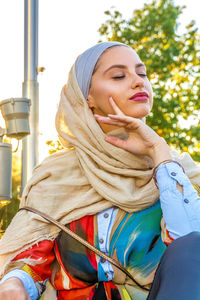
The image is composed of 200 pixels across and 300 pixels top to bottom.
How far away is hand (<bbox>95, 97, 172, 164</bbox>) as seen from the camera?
2.13 meters

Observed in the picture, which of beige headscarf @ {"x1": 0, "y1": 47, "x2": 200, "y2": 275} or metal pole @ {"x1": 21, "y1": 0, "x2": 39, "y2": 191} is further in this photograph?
metal pole @ {"x1": 21, "y1": 0, "x2": 39, "y2": 191}

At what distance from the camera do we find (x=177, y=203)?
1.99 metres

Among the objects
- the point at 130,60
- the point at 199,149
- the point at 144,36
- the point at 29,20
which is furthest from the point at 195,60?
the point at 130,60

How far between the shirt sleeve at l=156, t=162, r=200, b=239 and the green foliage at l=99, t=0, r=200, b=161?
10.5 metres

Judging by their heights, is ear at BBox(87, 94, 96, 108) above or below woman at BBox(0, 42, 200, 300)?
above

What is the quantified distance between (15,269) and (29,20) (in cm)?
343

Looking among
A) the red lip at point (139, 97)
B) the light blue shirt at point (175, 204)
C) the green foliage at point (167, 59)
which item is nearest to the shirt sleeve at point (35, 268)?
the light blue shirt at point (175, 204)

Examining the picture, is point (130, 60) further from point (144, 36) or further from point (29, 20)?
point (144, 36)

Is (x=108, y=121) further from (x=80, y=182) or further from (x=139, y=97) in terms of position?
(x=80, y=182)

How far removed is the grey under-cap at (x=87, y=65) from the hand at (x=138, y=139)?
26 cm

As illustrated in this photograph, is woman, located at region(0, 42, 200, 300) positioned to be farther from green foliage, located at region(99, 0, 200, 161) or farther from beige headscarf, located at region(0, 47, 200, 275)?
green foliage, located at region(99, 0, 200, 161)

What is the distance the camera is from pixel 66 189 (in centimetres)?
243

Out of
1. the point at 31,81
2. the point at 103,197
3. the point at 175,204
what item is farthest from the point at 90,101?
the point at 31,81

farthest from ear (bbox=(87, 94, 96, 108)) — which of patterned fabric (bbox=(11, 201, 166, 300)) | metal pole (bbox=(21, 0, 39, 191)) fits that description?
metal pole (bbox=(21, 0, 39, 191))
